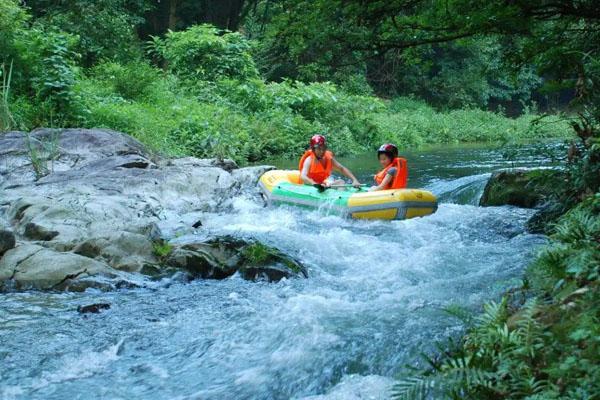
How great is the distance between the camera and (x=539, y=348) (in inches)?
108

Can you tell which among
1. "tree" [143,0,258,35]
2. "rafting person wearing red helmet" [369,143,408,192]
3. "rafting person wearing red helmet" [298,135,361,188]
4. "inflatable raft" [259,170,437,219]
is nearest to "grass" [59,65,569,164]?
"rafting person wearing red helmet" [369,143,408,192]

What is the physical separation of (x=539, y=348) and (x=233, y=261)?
152 inches

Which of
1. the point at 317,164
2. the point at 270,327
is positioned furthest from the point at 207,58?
the point at 270,327

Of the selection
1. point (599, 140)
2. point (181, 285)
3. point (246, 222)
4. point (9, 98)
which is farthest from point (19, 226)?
point (9, 98)

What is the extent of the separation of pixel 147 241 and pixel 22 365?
106 inches

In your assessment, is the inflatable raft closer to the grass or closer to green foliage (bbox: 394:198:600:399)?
the grass

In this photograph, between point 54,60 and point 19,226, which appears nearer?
point 19,226

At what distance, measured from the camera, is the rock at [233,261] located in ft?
19.6

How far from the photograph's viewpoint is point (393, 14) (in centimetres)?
664

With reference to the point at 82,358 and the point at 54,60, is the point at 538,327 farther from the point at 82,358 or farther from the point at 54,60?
the point at 54,60

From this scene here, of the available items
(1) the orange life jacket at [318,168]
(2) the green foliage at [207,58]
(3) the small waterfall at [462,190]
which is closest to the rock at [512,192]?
(3) the small waterfall at [462,190]

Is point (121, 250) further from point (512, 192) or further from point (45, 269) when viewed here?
point (512, 192)

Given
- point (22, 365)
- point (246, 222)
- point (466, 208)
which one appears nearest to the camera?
point (22, 365)

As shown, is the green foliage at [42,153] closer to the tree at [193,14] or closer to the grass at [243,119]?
the grass at [243,119]
